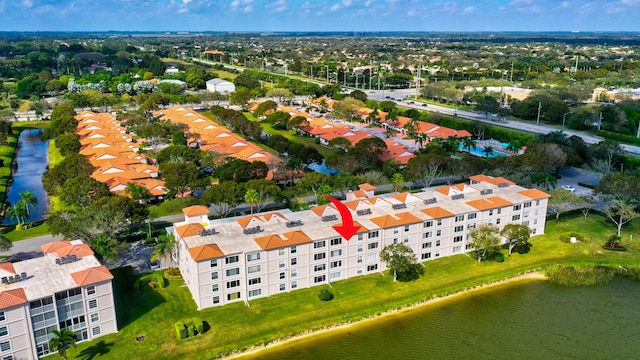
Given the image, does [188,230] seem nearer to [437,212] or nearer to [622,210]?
[437,212]

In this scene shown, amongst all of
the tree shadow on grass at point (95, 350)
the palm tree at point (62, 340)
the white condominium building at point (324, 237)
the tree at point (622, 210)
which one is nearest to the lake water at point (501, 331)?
the white condominium building at point (324, 237)

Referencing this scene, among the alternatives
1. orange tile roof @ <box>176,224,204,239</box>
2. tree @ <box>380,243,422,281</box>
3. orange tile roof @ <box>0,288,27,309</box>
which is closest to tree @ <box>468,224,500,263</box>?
tree @ <box>380,243,422,281</box>

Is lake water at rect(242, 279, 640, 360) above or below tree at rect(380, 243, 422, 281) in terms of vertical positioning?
below

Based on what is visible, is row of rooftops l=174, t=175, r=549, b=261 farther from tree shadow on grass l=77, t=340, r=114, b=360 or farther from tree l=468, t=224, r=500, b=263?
tree shadow on grass l=77, t=340, r=114, b=360

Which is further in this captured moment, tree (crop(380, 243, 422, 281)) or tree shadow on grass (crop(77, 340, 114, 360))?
tree (crop(380, 243, 422, 281))

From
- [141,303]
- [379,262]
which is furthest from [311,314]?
[141,303]

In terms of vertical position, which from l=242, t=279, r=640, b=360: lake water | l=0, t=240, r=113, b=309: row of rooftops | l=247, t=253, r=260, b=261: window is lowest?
l=242, t=279, r=640, b=360: lake water

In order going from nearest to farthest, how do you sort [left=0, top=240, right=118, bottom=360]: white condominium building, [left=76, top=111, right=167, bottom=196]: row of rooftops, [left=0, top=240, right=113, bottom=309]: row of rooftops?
1. [left=0, top=240, right=118, bottom=360]: white condominium building
2. [left=0, top=240, right=113, bottom=309]: row of rooftops
3. [left=76, top=111, right=167, bottom=196]: row of rooftops
